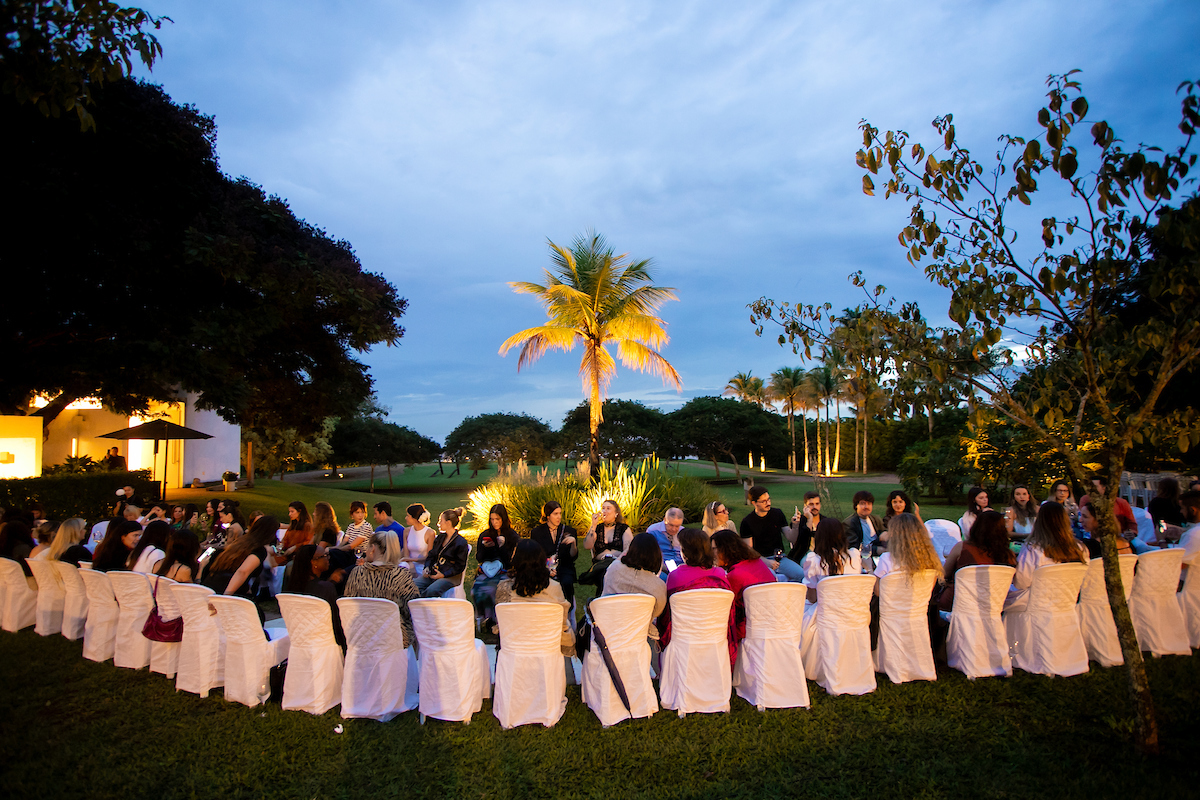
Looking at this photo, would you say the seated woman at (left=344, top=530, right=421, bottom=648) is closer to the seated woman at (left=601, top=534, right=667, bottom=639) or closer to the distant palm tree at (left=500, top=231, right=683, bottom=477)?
the seated woman at (left=601, top=534, right=667, bottom=639)

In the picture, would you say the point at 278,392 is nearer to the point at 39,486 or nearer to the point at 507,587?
the point at 39,486

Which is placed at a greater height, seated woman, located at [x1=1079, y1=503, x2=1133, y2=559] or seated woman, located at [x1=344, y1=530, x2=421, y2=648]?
seated woman, located at [x1=1079, y1=503, x2=1133, y2=559]

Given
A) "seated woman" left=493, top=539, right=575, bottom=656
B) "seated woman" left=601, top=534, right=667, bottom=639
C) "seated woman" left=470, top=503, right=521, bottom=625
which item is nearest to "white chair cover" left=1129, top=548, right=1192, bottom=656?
"seated woman" left=601, top=534, right=667, bottom=639

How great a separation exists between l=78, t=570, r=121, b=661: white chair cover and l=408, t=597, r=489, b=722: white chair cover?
353cm

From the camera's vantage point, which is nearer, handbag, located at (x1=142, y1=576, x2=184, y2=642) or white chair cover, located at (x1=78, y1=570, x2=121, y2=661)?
handbag, located at (x1=142, y1=576, x2=184, y2=642)

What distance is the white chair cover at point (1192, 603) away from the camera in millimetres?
5262

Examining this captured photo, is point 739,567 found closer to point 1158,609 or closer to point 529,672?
point 529,672

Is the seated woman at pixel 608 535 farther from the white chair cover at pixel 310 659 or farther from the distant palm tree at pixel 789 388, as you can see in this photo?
the distant palm tree at pixel 789 388

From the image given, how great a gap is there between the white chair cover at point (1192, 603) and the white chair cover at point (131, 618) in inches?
348

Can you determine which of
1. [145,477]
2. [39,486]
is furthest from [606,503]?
[145,477]

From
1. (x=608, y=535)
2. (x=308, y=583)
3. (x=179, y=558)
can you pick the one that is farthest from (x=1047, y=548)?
(x=179, y=558)

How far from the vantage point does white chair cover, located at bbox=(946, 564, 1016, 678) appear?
4676 mm

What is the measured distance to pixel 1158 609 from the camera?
5.05 meters

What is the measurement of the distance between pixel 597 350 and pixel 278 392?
969cm
